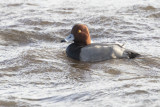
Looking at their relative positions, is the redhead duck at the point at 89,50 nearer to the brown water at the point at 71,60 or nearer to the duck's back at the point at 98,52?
the duck's back at the point at 98,52

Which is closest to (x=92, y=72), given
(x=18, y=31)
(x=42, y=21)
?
(x=18, y=31)

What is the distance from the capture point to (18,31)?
10.4m

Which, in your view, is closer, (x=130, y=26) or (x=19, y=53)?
(x=19, y=53)

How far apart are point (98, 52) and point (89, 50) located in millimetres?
177

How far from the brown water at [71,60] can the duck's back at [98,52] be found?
0.43 feet

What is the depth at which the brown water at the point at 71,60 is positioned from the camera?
5.20 meters

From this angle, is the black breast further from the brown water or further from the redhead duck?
the brown water

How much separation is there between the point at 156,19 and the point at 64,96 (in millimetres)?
7540

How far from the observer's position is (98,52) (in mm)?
7801

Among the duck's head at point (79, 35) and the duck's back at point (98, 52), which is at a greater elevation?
the duck's head at point (79, 35)

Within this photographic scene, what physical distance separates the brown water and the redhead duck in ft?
0.46

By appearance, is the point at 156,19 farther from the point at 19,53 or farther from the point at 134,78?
the point at 134,78

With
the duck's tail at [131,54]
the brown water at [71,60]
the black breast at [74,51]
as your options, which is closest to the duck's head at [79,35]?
the black breast at [74,51]

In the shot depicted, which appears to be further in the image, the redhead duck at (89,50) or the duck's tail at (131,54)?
the duck's tail at (131,54)
